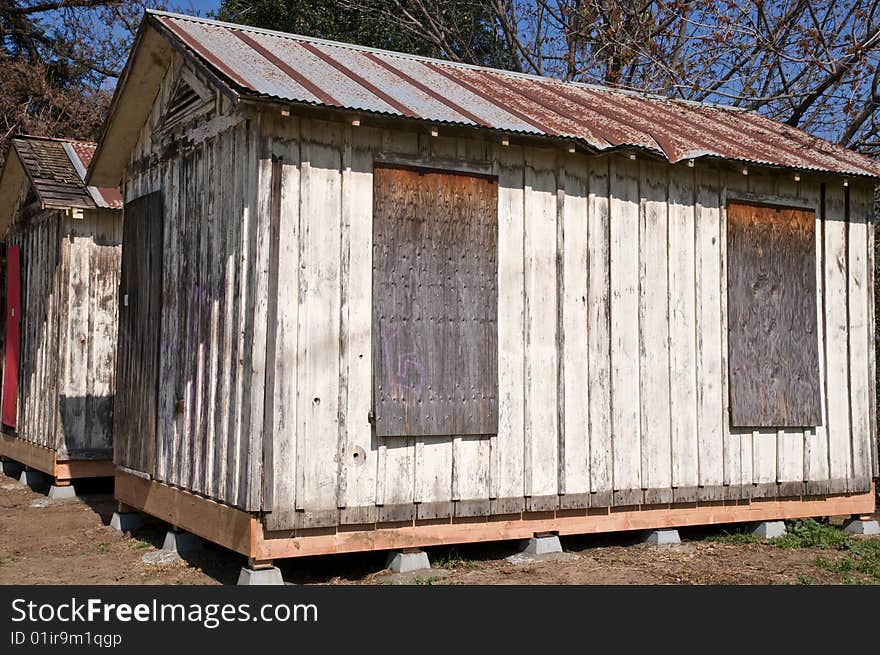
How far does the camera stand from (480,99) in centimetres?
921

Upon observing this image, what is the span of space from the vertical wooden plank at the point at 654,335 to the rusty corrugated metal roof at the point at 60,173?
23.3ft

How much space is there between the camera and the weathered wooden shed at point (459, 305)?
7816 millimetres

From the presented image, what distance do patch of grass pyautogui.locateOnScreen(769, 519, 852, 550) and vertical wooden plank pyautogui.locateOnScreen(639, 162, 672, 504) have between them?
1.32 metres

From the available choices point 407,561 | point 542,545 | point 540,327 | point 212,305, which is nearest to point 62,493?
point 212,305

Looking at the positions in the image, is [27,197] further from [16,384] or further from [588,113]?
[588,113]

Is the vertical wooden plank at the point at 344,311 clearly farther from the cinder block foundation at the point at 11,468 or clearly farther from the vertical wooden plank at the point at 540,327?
the cinder block foundation at the point at 11,468

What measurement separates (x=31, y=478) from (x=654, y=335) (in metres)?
9.76

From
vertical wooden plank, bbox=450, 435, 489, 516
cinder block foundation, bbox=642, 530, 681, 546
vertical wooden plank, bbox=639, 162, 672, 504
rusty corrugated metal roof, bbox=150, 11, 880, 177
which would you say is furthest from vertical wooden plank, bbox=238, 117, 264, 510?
cinder block foundation, bbox=642, 530, 681, 546

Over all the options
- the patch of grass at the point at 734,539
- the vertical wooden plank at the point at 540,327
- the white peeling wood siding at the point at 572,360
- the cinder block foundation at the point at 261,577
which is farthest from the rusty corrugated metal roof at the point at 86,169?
the patch of grass at the point at 734,539

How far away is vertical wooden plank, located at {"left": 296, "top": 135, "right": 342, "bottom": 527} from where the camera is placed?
7.73 metres

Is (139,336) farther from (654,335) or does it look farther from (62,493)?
(654,335)

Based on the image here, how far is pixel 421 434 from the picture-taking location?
8094 millimetres

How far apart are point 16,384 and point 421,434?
944 centimetres
